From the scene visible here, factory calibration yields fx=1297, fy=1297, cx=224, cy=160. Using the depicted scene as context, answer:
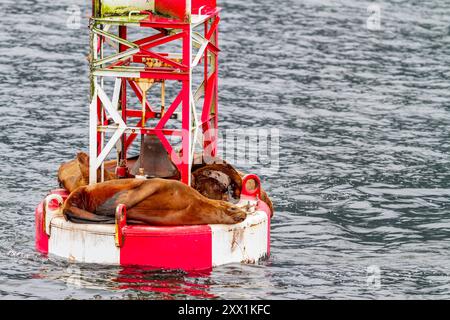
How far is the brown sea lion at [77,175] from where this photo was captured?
83.5 ft

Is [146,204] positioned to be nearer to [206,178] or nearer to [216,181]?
[206,178]

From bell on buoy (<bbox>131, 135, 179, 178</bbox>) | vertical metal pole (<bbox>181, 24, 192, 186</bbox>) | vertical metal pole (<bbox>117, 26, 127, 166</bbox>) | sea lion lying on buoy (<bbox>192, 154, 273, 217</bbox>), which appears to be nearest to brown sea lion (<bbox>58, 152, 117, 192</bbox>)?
vertical metal pole (<bbox>117, 26, 127, 166</bbox>)

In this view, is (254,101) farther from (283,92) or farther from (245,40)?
(245,40)

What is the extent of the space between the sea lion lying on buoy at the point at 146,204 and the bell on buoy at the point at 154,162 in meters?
1.14

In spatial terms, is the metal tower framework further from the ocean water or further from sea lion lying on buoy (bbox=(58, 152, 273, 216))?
the ocean water

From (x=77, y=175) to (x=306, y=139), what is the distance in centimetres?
1300

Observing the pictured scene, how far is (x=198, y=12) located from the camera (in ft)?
82.4

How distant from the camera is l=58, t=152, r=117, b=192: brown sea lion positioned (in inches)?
1002

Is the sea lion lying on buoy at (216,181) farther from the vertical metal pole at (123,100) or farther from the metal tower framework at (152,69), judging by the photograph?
the vertical metal pole at (123,100)

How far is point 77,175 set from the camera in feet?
84.2

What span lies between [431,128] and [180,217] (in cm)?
1679

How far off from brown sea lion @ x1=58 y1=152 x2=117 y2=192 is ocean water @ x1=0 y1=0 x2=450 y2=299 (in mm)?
1531
